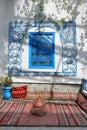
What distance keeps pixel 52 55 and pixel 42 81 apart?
822mm

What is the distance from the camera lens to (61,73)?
341 inches

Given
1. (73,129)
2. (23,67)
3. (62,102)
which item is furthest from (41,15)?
(73,129)

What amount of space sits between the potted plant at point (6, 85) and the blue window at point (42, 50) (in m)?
0.77

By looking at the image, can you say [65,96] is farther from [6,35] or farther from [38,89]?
[6,35]

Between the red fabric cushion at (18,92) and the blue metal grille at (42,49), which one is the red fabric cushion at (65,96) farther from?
the red fabric cushion at (18,92)

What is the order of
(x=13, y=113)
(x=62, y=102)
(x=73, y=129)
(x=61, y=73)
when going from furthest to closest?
(x=61, y=73) < (x=62, y=102) < (x=13, y=113) < (x=73, y=129)

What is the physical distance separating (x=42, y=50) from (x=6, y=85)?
1.47 metres

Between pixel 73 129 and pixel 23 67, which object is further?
pixel 23 67

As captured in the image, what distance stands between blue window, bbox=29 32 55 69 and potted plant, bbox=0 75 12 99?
2.51 feet

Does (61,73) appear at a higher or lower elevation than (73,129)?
higher

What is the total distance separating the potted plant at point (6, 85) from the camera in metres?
8.41

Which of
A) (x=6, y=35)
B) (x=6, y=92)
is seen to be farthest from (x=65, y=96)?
(x=6, y=35)

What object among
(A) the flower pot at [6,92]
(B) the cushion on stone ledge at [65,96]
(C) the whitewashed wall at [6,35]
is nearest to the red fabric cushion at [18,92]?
(A) the flower pot at [6,92]

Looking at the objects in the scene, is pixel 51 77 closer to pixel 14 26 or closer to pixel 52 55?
pixel 52 55
